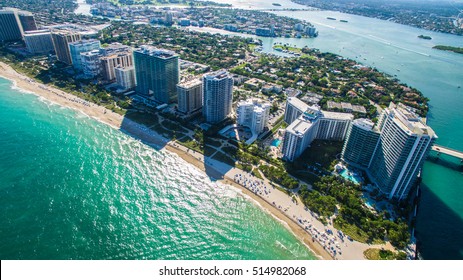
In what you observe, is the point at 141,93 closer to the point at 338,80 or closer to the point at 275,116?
the point at 275,116

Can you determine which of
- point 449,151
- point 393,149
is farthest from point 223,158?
point 449,151

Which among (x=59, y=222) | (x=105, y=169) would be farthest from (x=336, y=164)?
(x=59, y=222)

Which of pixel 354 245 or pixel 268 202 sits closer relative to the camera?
pixel 354 245

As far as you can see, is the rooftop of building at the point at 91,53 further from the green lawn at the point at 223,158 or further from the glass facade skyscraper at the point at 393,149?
the glass facade skyscraper at the point at 393,149

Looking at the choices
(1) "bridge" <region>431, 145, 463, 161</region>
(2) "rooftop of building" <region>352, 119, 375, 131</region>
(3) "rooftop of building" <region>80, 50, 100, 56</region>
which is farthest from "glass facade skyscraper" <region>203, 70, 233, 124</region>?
(1) "bridge" <region>431, 145, 463, 161</region>

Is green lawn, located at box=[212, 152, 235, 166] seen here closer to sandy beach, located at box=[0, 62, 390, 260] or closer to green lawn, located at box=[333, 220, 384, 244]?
sandy beach, located at box=[0, 62, 390, 260]

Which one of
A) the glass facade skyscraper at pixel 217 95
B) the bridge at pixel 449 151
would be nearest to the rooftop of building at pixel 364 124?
the bridge at pixel 449 151

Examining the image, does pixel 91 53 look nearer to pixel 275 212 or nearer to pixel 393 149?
pixel 275 212
